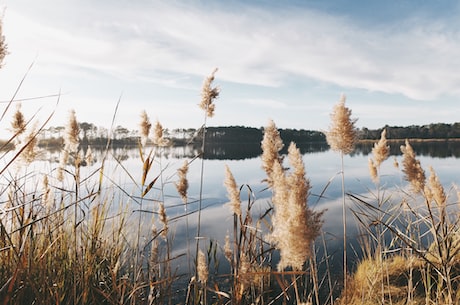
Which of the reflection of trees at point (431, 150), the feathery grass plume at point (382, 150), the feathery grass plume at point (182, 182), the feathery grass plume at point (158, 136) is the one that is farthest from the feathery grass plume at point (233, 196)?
the reflection of trees at point (431, 150)

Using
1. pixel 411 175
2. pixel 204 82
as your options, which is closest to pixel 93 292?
pixel 204 82

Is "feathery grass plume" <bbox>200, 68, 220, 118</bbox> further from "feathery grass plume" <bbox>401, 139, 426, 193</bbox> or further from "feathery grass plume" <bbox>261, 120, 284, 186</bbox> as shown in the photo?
"feathery grass plume" <bbox>401, 139, 426, 193</bbox>

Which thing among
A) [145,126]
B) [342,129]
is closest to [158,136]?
[145,126]

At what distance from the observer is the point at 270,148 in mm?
2779

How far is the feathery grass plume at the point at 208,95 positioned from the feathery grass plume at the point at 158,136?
0.92 m

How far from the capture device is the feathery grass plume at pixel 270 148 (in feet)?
9.06

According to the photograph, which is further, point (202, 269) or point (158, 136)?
point (158, 136)

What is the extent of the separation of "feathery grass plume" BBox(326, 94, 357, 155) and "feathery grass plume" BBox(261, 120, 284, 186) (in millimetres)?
462

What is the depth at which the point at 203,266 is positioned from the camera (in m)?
2.64

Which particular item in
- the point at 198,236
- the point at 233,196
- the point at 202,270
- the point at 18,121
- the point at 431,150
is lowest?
the point at 202,270

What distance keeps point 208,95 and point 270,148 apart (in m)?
0.75

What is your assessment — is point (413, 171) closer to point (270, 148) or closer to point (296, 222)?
point (270, 148)

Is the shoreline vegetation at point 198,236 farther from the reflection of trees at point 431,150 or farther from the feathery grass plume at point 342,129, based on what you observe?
the reflection of trees at point 431,150

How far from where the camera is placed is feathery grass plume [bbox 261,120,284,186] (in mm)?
2762
